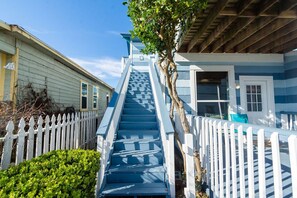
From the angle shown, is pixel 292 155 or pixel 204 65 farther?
pixel 204 65

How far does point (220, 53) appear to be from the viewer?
17.4 ft

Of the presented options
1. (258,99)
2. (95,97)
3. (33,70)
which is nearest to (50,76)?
(33,70)

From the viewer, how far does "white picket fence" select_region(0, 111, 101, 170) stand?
6.86ft

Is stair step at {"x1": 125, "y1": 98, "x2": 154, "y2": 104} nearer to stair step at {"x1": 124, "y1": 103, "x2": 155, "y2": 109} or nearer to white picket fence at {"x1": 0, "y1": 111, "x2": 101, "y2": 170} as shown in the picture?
stair step at {"x1": 124, "y1": 103, "x2": 155, "y2": 109}

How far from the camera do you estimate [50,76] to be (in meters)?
6.98

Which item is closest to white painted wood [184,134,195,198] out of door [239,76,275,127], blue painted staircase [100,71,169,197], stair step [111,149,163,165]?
blue painted staircase [100,71,169,197]

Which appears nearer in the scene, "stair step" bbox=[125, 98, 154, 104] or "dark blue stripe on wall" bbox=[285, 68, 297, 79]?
"dark blue stripe on wall" bbox=[285, 68, 297, 79]

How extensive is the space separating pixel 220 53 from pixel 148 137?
341cm

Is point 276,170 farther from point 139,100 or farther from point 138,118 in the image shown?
point 139,100

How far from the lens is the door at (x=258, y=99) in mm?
5227

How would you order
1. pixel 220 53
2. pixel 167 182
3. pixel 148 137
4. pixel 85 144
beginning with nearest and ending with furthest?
pixel 167 182
pixel 148 137
pixel 85 144
pixel 220 53

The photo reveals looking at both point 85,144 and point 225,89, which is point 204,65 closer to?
point 225,89

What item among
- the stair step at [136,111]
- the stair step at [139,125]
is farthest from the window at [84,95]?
the stair step at [139,125]

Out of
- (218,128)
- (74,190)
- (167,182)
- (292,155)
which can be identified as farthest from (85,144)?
(292,155)
